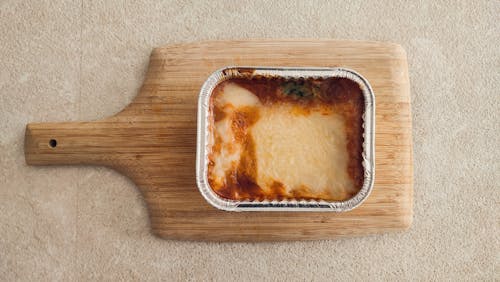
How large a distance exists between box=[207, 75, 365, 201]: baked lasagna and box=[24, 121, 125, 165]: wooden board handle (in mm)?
313

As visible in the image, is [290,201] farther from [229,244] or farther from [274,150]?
[229,244]

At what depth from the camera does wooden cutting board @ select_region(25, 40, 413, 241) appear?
1115 millimetres

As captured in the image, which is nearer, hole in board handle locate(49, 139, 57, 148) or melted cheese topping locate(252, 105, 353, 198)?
melted cheese topping locate(252, 105, 353, 198)

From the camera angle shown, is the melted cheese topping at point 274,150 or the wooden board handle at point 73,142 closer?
the melted cheese topping at point 274,150

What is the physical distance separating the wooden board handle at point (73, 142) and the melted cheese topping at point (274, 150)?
1.02 feet

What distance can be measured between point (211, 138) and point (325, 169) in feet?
0.96

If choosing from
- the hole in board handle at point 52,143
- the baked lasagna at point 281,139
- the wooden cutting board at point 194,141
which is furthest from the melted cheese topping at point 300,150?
the hole in board handle at point 52,143

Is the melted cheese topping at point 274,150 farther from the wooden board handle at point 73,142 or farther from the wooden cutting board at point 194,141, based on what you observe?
the wooden board handle at point 73,142

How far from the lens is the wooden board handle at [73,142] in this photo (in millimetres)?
1149

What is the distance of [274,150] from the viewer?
1053mm

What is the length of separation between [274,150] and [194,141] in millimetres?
225

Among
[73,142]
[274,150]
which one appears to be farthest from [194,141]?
[73,142]

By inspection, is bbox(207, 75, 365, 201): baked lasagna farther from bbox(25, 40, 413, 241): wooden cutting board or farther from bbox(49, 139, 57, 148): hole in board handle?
bbox(49, 139, 57, 148): hole in board handle

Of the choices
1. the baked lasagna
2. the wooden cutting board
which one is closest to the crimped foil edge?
the baked lasagna
